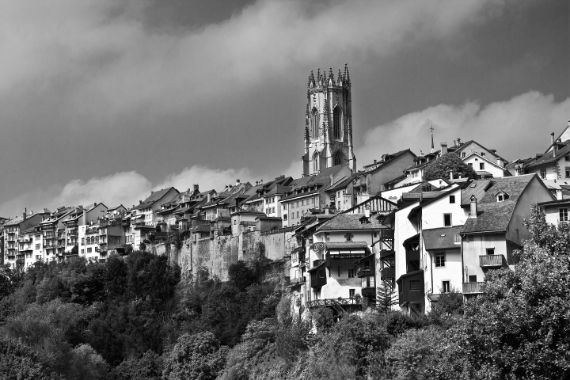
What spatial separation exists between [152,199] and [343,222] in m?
83.3

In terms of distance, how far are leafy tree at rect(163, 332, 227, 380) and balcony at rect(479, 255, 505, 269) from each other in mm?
33465

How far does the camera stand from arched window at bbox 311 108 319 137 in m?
180

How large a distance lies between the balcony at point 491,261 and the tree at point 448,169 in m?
32.1

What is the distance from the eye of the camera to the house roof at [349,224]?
7538 cm

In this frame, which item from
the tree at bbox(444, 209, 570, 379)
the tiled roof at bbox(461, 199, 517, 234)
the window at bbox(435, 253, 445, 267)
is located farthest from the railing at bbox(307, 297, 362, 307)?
the tree at bbox(444, 209, 570, 379)

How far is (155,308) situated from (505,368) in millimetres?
79908

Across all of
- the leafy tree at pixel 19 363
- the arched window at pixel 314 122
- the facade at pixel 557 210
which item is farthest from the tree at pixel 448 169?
the arched window at pixel 314 122

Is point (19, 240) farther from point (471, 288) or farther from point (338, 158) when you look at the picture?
point (471, 288)

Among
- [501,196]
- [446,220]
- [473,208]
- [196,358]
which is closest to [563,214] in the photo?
[473,208]

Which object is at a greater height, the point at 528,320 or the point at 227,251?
the point at 227,251

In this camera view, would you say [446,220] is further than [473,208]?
Yes

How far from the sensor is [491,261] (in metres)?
53.2

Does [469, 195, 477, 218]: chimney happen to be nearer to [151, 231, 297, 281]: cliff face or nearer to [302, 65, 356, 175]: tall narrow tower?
[151, 231, 297, 281]: cliff face

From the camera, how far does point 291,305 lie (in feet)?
283
